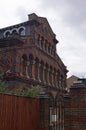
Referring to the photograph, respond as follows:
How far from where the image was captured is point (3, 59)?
23047 mm

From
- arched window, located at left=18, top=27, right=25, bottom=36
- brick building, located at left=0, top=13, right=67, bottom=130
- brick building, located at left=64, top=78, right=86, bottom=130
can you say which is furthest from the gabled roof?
brick building, located at left=64, top=78, right=86, bottom=130

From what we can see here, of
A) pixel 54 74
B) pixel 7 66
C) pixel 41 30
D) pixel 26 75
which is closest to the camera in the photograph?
pixel 7 66

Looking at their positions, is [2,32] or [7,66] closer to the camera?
[7,66]

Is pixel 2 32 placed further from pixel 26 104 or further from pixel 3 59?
pixel 26 104

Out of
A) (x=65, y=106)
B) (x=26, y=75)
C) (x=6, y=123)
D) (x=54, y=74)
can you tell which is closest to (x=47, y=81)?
(x=54, y=74)

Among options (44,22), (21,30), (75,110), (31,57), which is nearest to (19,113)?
(75,110)

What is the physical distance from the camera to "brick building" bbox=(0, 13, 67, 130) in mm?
22645

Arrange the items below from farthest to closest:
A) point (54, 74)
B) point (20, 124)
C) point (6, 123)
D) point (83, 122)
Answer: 1. point (54, 74)
2. point (83, 122)
3. point (20, 124)
4. point (6, 123)

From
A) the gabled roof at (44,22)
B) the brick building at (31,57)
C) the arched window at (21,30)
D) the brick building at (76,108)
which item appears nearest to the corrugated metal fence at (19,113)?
the brick building at (76,108)

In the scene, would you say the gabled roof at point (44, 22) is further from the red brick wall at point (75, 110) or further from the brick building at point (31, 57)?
the red brick wall at point (75, 110)

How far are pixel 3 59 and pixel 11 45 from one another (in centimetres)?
137

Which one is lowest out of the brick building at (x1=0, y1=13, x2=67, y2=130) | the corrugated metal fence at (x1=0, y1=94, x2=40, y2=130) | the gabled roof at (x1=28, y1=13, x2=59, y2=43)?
the corrugated metal fence at (x1=0, y1=94, x2=40, y2=130)

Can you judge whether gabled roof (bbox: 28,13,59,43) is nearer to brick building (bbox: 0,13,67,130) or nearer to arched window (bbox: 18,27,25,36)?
brick building (bbox: 0,13,67,130)

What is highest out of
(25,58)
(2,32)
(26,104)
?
(2,32)
